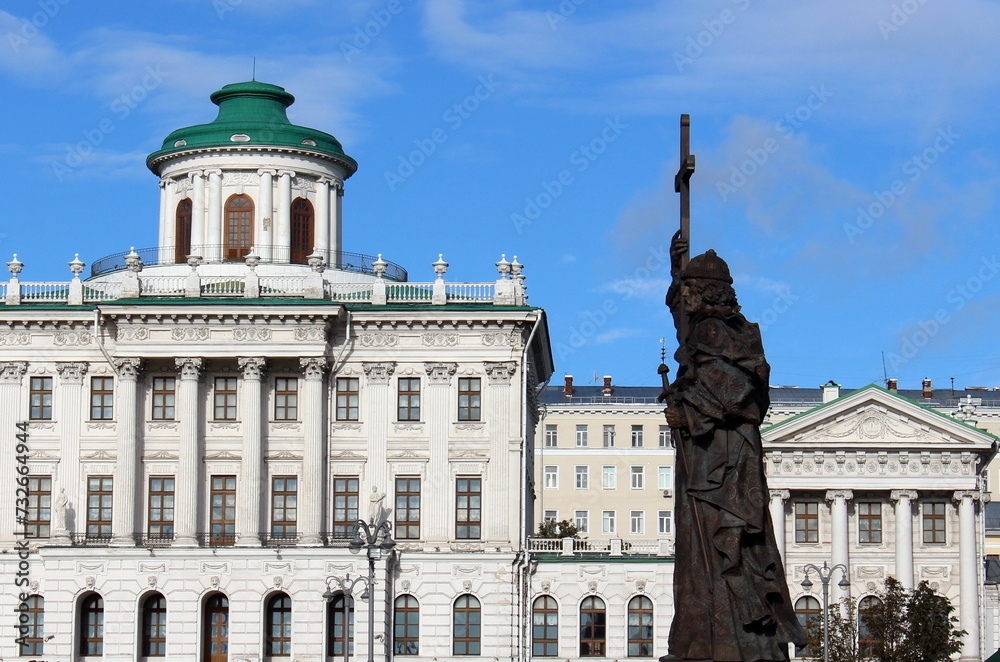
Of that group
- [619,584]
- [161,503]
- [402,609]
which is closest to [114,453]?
[161,503]

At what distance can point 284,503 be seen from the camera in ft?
216

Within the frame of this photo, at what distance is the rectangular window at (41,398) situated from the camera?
66.8 m

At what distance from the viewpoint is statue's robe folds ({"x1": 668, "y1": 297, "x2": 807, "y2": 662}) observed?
1933cm

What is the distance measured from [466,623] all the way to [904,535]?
68.5ft

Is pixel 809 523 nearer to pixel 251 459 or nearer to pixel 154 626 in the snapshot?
pixel 251 459

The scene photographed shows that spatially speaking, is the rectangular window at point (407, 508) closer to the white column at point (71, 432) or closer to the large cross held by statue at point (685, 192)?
the white column at point (71, 432)

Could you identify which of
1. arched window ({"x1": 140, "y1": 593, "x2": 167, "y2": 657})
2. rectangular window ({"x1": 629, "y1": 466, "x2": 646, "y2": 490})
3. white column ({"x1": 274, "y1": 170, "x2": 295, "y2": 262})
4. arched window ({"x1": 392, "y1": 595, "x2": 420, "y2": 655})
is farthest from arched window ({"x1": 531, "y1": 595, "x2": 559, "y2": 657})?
rectangular window ({"x1": 629, "y1": 466, "x2": 646, "y2": 490})

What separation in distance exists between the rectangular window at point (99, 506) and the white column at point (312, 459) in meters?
6.44

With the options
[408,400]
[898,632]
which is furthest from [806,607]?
[408,400]

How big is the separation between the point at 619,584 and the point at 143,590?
1579cm

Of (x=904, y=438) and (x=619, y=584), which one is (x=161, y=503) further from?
(x=904, y=438)

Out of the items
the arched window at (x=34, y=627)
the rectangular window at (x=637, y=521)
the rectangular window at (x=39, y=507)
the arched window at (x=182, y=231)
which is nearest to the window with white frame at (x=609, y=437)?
the rectangular window at (x=637, y=521)

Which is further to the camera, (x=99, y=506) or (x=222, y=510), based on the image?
(x=99, y=506)

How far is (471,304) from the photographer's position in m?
67.0
